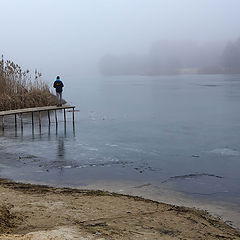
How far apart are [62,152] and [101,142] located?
236cm

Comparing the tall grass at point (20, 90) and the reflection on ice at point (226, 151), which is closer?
the reflection on ice at point (226, 151)

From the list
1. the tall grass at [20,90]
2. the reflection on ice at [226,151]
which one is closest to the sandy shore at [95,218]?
the reflection on ice at [226,151]

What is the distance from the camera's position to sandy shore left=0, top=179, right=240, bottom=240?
5.37m

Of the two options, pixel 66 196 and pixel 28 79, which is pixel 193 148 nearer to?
pixel 66 196

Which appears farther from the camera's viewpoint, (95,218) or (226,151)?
(226,151)

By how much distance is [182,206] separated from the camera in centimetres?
764

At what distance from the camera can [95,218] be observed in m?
6.20

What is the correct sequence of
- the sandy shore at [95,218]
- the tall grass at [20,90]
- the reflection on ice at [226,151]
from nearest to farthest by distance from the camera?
the sandy shore at [95,218], the reflection on ice at [226,151], the tall grass at [20,90]

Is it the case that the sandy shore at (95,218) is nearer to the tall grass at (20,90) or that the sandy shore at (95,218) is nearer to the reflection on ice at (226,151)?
the reflection on ice at (226,151)

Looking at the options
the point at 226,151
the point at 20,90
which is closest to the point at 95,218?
the point at 226,151

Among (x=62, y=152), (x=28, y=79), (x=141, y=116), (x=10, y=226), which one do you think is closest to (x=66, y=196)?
(x=10, y=226)

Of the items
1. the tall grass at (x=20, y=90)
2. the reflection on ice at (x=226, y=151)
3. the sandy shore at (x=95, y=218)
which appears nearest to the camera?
the sandy shore at (x=95, y=218)

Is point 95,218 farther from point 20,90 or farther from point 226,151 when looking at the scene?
point 20,90

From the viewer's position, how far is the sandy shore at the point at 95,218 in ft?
17.6
